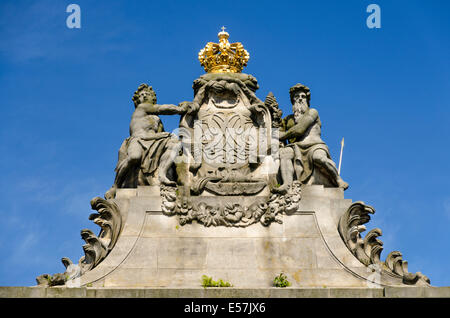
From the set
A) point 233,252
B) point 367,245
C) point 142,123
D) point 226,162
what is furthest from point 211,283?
point 142,123

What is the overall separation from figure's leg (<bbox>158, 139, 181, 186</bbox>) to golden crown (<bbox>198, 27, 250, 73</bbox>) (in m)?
2.94

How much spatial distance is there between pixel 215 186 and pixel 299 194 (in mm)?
2037

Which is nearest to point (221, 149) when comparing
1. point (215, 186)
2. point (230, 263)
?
point (215, 186)

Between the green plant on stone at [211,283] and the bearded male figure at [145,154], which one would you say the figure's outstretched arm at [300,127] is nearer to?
the bearded male figure at [145,154]

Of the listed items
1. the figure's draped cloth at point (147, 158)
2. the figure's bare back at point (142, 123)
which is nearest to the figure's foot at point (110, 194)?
the figure's draped cloth at point (147, 158)

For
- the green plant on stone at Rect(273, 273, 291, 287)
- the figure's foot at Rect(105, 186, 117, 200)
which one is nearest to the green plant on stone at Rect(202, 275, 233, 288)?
the green plant on stone at Rect(273, 273, 291, 287)

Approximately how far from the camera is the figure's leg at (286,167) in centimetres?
2331

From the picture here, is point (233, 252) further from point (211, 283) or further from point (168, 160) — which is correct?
point (168, 160)

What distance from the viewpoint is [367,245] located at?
22656mm

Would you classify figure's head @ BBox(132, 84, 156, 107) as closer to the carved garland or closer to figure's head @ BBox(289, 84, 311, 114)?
the carved garland

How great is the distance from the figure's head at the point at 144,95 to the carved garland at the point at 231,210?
3.18 meters

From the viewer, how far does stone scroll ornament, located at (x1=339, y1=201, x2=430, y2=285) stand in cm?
2185
